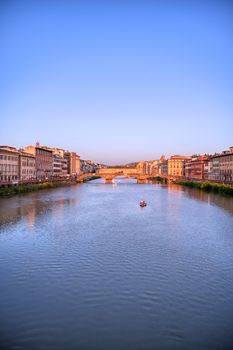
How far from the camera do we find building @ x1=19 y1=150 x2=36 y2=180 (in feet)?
205

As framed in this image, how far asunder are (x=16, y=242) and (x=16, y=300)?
25.7ft

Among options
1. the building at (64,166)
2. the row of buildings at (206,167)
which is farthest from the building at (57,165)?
the row of buildings at (206,167)

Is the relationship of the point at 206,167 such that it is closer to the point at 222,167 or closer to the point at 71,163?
the point at 222,167

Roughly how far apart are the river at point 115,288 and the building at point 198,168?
65.9 metres

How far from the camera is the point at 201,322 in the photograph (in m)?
9.40

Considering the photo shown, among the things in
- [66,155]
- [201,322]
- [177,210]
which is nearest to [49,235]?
[201,322]

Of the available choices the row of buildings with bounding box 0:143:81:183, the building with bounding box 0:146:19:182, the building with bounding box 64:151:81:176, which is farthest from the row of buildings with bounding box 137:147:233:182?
the building with bounding box 0:146:19:182

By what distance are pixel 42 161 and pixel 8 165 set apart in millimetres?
26148

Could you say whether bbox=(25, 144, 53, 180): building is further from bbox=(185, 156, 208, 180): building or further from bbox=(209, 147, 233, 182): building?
bbox=(209, 147, 233, 182): building

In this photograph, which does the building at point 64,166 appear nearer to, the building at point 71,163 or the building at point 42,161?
the building at point 71,163

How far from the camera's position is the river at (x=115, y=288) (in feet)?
28.4

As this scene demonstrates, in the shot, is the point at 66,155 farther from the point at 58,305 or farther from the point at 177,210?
the point at 58,305

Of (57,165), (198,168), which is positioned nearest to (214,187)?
(198,168)

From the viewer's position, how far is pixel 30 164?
6925 cm
